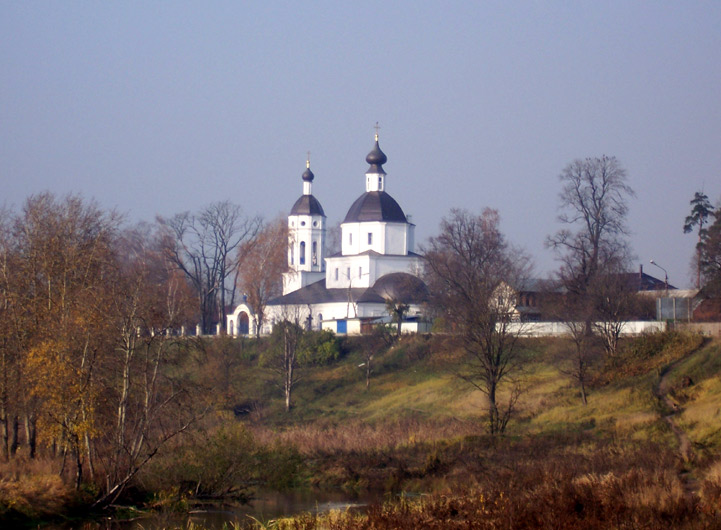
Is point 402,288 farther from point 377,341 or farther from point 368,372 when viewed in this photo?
point 368,372

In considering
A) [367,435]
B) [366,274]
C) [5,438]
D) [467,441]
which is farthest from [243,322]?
[5,438]

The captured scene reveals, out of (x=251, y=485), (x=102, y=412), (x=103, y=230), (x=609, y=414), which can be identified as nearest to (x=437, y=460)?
(x=251, y=485)

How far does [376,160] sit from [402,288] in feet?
36.1

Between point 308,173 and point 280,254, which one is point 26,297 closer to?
point 280,254

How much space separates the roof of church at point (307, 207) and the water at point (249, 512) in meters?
50.8

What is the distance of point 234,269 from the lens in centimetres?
6544

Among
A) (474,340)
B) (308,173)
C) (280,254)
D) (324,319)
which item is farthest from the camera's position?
(308,173)

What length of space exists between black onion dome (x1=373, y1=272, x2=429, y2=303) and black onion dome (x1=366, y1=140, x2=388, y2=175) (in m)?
8.28

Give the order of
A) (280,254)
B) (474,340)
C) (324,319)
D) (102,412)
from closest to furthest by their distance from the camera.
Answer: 1. (102,412)
2. (474,340)
3. (324,319)
4. (280,254)

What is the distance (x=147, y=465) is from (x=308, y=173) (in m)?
57.5

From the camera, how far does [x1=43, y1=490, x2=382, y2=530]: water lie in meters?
19.2

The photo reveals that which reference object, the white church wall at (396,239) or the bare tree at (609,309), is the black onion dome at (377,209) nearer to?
the white church wall at (396,239)

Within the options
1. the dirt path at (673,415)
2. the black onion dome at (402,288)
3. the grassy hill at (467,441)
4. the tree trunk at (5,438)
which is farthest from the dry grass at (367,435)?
the black onion dome at (402,288)

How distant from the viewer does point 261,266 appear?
220ft
